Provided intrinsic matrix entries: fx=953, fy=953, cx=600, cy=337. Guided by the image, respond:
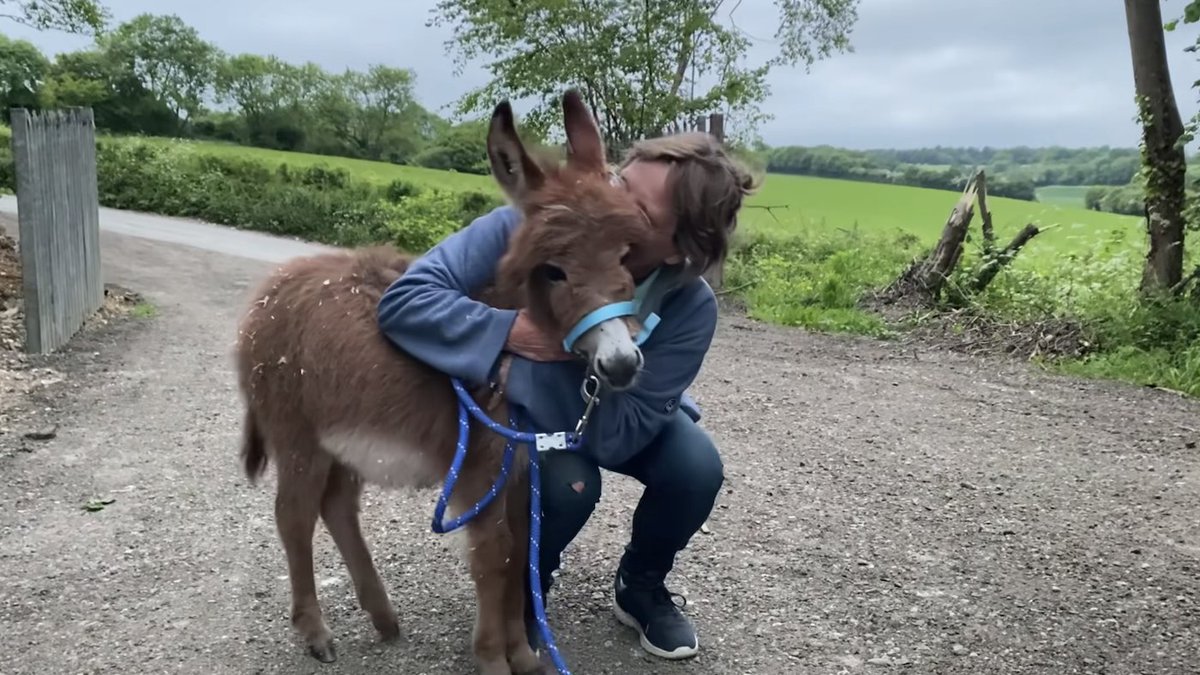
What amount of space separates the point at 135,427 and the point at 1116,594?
5021 mm

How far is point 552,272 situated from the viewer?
7.41 feet

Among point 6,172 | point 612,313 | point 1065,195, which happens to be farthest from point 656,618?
point 6,172

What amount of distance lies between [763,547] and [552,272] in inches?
85.4

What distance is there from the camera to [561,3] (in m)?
13.4

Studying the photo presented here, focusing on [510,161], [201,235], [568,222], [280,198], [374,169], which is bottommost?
[568,222]

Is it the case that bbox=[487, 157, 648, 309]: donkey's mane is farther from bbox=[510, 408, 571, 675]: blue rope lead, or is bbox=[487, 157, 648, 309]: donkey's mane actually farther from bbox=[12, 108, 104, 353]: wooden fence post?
bbox=[12, 108, 104, 353]: wooden fence post

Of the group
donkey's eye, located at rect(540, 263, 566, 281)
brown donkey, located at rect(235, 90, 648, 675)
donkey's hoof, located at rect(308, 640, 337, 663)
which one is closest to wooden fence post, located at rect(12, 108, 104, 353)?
brown donkey, located at rect(235, 90, 648, 675)

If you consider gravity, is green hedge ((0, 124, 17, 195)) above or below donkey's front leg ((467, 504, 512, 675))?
above

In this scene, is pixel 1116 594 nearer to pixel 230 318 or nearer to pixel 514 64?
pixel 230 318

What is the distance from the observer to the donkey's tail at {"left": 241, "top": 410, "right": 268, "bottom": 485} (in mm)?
2988

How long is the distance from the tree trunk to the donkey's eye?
7406mm

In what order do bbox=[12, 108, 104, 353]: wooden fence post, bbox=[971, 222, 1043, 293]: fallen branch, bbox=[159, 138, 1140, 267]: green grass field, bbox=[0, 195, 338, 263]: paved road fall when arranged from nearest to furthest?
1. bbox=[12, 108, 104, 353]: wooden fence post
2. bbox=[971, 222, 1043, 293]: fallen branch
3. bbox=[159, 138, 1140, 267]: green grass field
4. bbox=[0, 195, 338, 263]: paved road

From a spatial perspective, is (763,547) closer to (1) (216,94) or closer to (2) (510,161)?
(2) (510,161)

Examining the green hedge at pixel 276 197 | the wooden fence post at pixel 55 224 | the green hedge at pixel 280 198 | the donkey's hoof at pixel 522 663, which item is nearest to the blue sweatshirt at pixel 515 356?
the donkey's hoof at pixel 522 663
